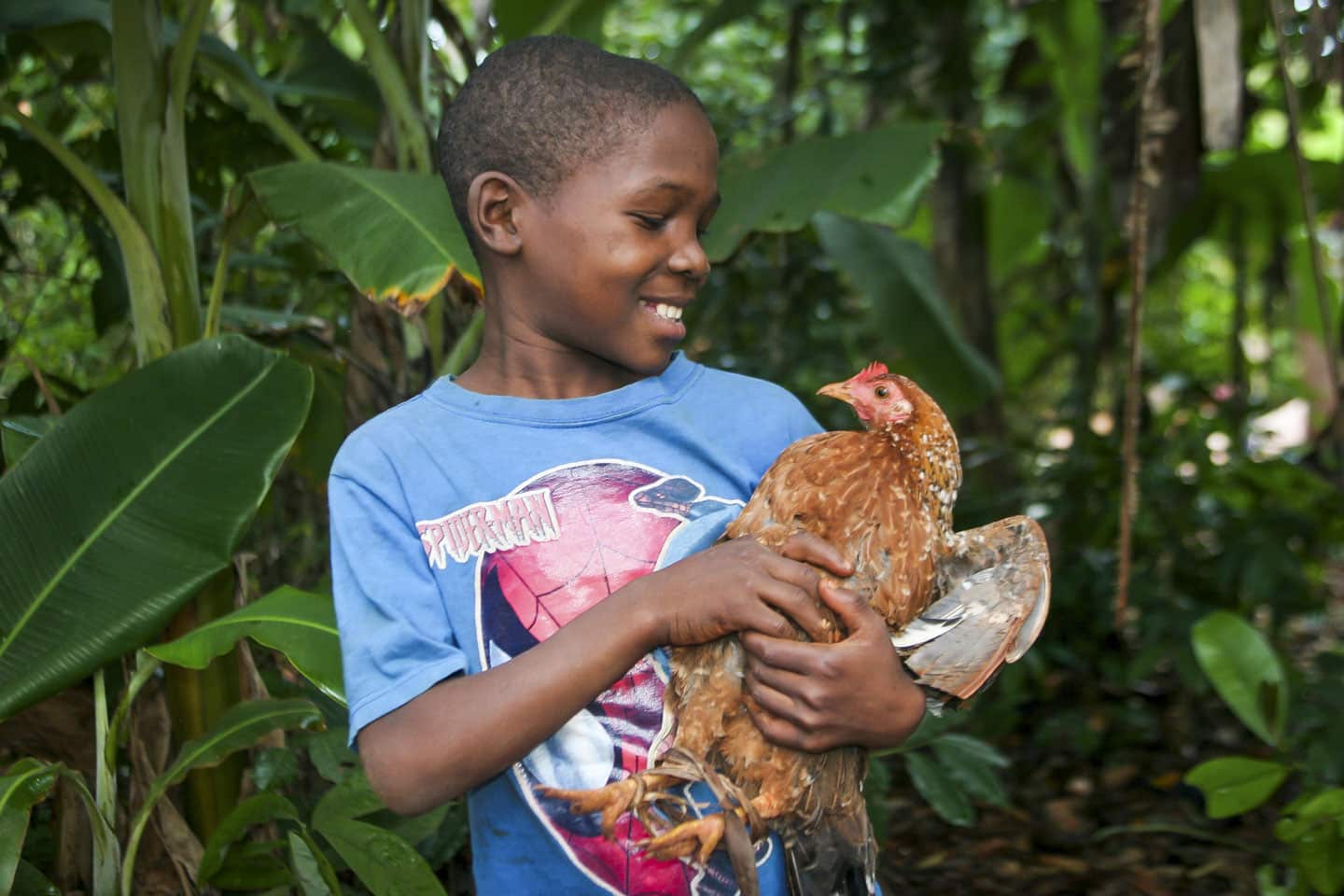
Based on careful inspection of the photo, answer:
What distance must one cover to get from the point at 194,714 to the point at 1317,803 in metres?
1.96

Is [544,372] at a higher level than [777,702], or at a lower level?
higher

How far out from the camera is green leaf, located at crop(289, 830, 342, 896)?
71.2 inches

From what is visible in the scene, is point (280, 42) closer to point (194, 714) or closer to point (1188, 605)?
point (194, 714)

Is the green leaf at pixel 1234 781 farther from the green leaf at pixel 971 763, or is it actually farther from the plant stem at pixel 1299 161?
the plant stem at pixel 1299 161

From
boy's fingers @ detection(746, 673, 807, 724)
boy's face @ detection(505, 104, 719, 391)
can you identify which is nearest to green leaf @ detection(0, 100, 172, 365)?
boy's face @ detection(505, 104, 719, 391)

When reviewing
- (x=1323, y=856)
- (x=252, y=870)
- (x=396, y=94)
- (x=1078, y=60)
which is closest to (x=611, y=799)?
(x=252, y=870)

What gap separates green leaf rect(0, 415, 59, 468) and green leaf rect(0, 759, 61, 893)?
0.54 m

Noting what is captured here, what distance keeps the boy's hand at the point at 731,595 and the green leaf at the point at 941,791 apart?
1425 millimetres

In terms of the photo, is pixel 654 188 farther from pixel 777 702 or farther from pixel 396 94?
pixel 396 94

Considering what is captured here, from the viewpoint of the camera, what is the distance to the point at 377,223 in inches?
74.8

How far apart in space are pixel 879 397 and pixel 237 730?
1.20 metres

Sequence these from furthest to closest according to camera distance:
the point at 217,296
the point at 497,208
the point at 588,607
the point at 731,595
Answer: the point at 217,296
the point at 497,208
the point at 588,607
the point at 731,595

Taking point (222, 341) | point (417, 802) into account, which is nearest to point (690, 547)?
point (417, 802)

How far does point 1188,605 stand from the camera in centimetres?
353
